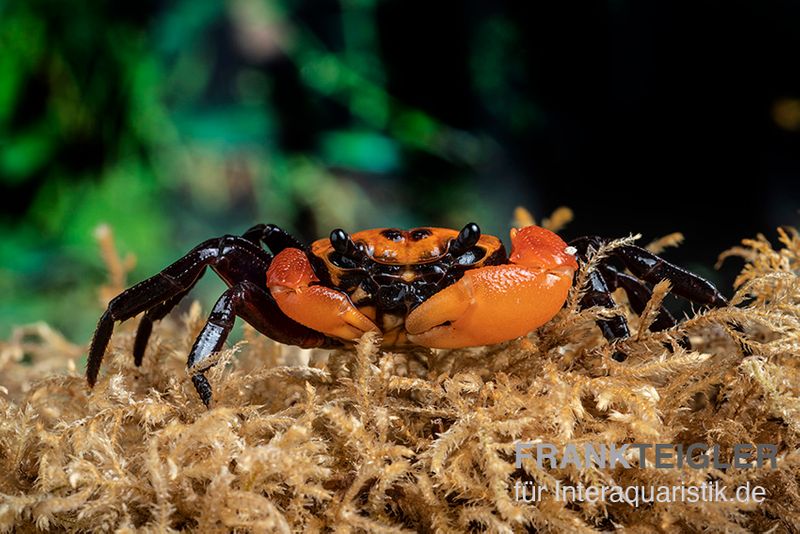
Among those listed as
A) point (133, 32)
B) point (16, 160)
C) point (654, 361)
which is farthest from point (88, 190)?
point (654, 361)

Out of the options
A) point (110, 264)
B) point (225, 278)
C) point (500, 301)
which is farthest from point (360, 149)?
point (500, 301)

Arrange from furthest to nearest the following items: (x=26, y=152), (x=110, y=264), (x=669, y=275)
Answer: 1. (x=26, y=152)
2. (x=110, y=264)
3. (x=669, y=275)

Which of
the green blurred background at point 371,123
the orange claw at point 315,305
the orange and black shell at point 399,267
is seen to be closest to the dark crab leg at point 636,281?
the orange and black shell at point 399,267

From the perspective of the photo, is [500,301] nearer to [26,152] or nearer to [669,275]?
[669,275]

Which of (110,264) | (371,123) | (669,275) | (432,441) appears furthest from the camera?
(371,123)

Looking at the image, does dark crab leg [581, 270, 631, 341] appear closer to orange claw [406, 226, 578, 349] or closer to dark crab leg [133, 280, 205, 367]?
orange claw [406, 226, 578, 349]

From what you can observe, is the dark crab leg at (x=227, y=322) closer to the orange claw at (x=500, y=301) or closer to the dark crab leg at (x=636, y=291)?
the orange claw at (x=500, y=301)

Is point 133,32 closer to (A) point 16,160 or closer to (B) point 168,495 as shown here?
(A) point 16,160
